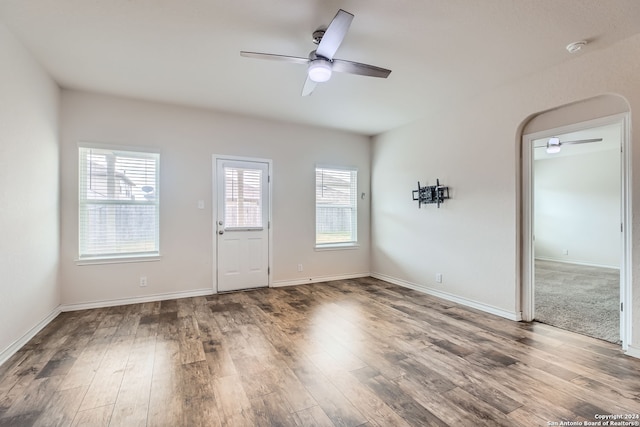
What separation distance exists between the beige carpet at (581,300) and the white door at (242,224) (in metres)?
3.78

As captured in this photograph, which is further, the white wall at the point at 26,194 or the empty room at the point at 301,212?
the white wall at the point at 26,194

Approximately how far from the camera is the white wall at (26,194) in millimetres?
2482

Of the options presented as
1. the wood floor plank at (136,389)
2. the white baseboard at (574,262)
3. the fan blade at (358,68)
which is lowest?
the wood floor plank at (136,389)

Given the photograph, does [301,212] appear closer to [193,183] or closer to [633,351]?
[193,183]

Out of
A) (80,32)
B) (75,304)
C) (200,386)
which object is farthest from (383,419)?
(75,304)

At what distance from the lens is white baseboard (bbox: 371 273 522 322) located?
3.47 m

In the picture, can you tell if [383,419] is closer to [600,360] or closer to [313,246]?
[600,360]

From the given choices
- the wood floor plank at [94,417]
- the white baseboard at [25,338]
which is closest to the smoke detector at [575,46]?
the wood floor plank at [94,417]

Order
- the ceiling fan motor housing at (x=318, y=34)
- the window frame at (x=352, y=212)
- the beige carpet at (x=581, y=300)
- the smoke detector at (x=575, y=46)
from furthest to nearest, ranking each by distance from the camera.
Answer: the window frame at (x=352, y=212)
the beige carpet at (x=581, y=300)
the smoke detector at (x=575, y=46)
the ceiling fan motor housing at (x=318, y=34)

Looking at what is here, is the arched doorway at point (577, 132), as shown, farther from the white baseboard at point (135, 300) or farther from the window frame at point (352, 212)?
the white baseboard at point (135, 300)

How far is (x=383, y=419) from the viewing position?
1787mm

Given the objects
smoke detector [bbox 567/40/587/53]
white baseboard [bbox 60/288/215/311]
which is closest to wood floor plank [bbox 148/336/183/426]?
white baseboard [bbox 60/288/215/311]

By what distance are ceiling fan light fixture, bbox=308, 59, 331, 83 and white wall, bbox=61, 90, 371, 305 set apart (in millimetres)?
2444

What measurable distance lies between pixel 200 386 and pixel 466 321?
2.78 meters
